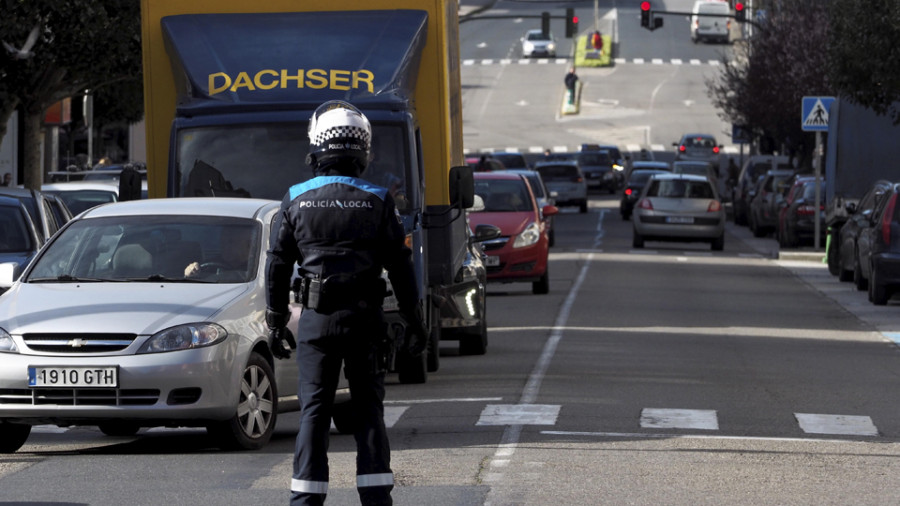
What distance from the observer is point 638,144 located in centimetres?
8431

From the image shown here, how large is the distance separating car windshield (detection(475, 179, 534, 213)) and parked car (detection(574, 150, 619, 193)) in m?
41.3

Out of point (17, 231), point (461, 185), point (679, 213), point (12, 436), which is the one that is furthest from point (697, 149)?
point (12, 436)

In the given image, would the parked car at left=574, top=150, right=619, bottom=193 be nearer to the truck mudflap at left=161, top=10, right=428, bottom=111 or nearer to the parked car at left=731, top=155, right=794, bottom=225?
the parked car at left=731, top=155, right=794, bottom=225

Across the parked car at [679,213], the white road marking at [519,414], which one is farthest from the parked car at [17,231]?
the parked car at [679,213]

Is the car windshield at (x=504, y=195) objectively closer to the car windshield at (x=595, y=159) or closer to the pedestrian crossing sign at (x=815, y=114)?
the pedestrian crossing sign at (x=815, y=114)

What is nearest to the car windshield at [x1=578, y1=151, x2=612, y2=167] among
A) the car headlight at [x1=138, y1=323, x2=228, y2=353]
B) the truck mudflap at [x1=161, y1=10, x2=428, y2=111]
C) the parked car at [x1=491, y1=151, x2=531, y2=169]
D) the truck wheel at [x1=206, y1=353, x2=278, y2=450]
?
the parked car at [x1=491, y1=151, x2=531, y2=169]

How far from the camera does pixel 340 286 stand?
25.1ft

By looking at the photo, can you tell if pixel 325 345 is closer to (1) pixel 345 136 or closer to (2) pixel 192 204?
(1) pixel 345 136

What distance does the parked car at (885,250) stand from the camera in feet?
79.9

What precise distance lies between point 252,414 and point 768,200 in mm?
34977

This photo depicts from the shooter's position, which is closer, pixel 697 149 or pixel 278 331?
pixel 278 331

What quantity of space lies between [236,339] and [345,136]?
3365 mm

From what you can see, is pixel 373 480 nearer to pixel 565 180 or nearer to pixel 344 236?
pixel 344 236

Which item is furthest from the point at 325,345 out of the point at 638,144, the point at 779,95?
the point at 638,144
